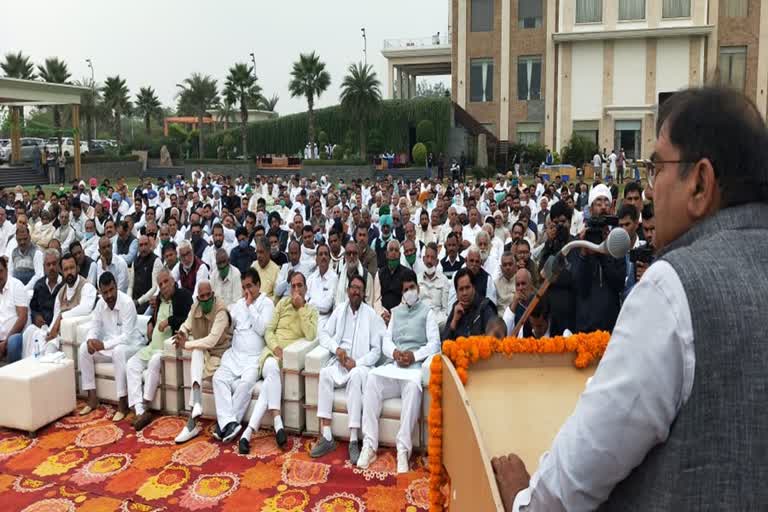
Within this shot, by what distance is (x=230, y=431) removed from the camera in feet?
18.0

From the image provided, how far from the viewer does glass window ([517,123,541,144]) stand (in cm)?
3594

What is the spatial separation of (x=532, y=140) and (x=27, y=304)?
32018mm

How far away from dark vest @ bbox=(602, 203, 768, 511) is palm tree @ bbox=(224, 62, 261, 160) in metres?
38.4

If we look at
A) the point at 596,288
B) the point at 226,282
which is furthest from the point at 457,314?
the point at 226,282

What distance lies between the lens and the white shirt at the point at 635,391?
1.08m

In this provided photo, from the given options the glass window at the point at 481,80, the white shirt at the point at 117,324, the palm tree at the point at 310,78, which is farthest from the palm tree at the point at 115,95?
the white shirt at the point at 117,324

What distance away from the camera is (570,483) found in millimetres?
1190

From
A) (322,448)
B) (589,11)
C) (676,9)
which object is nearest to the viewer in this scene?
(322,448)

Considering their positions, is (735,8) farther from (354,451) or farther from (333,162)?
(354,451)

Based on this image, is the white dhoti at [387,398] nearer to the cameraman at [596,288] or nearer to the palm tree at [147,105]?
the cameraman at [596,288]

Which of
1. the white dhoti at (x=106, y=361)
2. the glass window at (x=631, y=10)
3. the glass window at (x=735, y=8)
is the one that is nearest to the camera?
the white dhoti at (x=106, y=361)

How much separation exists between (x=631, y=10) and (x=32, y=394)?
3488 cm

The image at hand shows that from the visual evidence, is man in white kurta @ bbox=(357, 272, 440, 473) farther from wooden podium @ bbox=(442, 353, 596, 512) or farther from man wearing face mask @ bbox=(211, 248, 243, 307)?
man wearing face mask @ bbox=(211, 248, 243, 307)

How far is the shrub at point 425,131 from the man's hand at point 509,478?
34.0 metres
